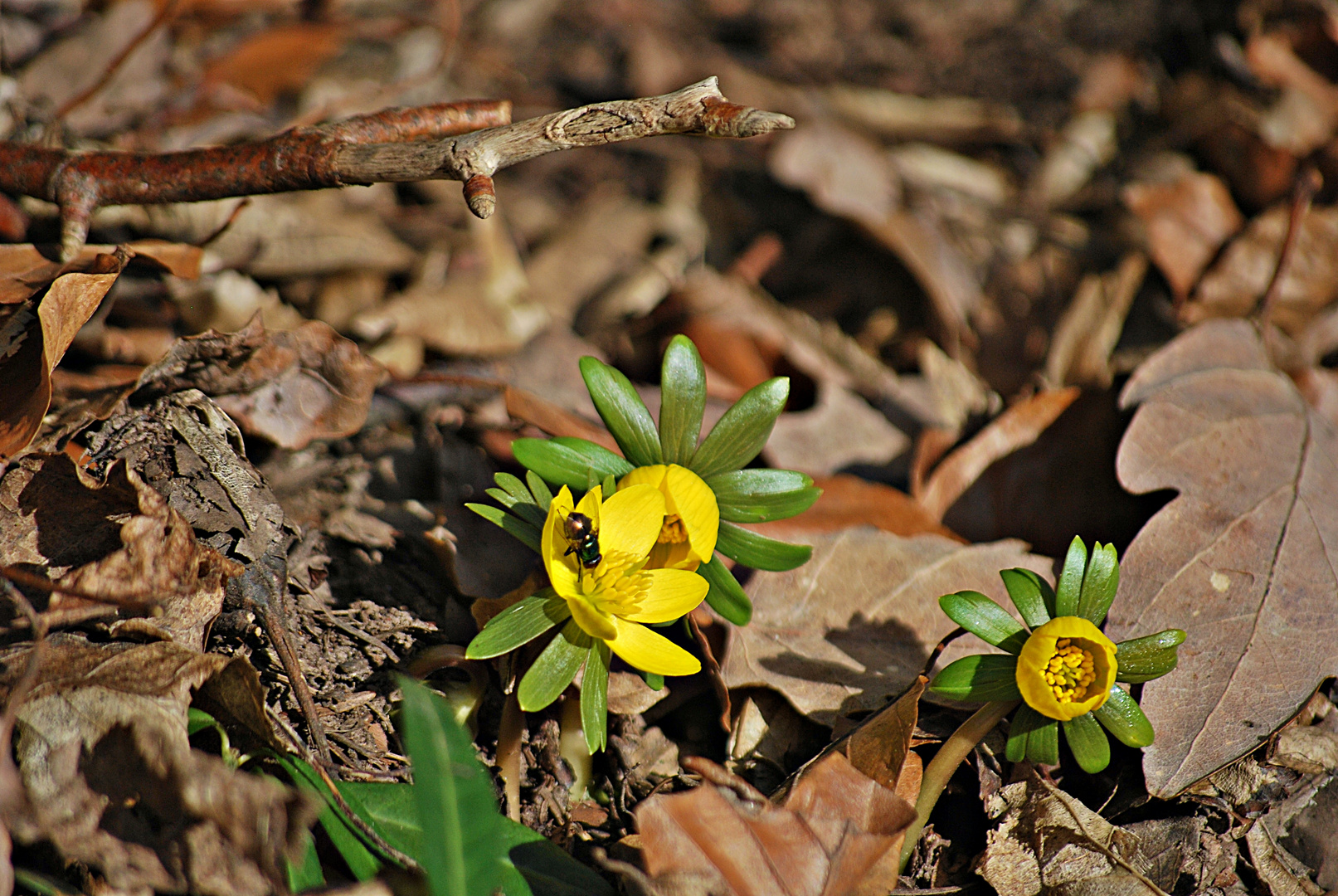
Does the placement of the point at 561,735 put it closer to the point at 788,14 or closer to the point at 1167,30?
the point at 788,14

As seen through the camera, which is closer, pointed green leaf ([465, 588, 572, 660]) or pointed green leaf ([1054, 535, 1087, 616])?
pointed green leaf ([465, 588, 572, 660])

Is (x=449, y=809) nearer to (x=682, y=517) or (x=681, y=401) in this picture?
(x=682, y=517)

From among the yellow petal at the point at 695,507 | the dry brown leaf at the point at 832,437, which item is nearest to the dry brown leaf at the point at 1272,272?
the dry brown leaf at the point at 832,437

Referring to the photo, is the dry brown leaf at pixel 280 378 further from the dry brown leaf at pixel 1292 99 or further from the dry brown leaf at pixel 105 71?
the dry brown leaf at pixel 1292 99

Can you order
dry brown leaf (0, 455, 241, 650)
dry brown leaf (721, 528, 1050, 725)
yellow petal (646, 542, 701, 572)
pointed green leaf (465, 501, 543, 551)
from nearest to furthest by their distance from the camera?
dry brown leaf (0, 455, 241, 650), pointed green leaf (465, 501, 543, 551), yellow petal (646, 542, 701, 572), dry brown leaf (721, 528, 1050, 725)

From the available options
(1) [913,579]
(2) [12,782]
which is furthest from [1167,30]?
(2) [12,782]

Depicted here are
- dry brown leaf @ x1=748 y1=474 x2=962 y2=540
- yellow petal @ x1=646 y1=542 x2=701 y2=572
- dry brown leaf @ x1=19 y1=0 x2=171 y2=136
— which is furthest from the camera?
dry brown leaf @ x1=19 y1=0 x2=171 y2=136

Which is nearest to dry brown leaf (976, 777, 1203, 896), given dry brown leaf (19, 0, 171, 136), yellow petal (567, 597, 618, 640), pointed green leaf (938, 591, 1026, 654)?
pointed green leaf (938, 591, 1026, 654)

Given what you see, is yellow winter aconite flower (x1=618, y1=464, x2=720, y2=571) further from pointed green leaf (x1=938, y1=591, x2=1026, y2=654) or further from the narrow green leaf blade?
pointed green leaf (x1=938, y1=591, x2=1026, y2=654)
